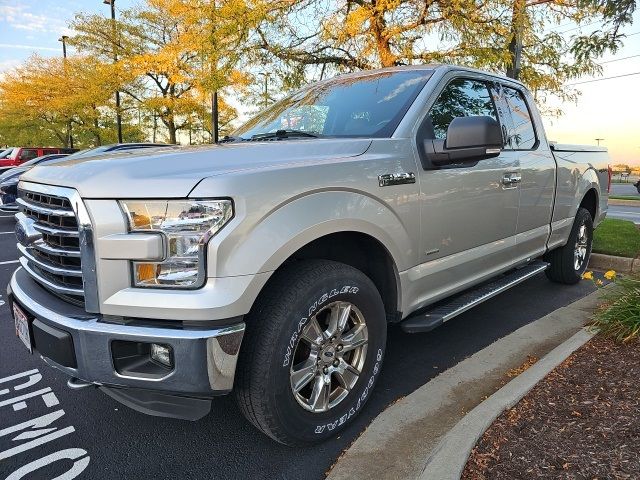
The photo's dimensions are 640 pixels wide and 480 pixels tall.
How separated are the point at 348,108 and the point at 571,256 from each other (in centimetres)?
331

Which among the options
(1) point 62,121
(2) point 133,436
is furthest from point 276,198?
(1) point 62,121

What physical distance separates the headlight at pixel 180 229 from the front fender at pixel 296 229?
0.17 ft

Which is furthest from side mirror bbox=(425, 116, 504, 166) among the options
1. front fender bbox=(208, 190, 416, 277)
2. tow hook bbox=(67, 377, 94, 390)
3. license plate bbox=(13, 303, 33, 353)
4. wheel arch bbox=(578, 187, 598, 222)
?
wheel arch bbox=(578, 187, 598, 222)

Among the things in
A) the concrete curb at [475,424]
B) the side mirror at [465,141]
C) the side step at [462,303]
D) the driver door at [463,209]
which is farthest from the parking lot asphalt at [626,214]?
the side mirror at [465,141]

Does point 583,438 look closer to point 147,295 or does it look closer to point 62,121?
point 147,295

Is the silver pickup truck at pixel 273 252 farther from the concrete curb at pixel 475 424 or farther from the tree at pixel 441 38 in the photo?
the tree at pixel 441 38

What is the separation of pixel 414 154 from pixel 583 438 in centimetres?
163

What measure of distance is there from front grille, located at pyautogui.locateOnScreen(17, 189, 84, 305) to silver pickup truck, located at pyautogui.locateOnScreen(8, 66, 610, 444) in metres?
0.01

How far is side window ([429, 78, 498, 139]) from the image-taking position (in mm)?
3199

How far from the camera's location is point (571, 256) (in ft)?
17.2

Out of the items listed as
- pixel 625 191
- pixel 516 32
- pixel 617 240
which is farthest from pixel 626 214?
pixel 625 191

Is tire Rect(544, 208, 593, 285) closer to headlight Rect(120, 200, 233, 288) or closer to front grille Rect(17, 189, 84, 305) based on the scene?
headlight Rect(120, 200, 233, 288)

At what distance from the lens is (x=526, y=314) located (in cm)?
451

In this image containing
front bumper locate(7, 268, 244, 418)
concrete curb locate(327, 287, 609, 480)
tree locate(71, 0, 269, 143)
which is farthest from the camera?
tree locate(71, 0, 269, 143)
